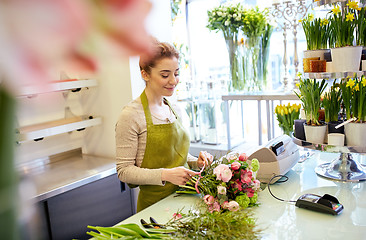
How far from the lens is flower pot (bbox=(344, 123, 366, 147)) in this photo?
5.71 ft

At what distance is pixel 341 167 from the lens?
1.96 meters

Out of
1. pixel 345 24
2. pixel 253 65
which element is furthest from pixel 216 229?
pixel 253 65

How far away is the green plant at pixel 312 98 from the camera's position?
1.91m

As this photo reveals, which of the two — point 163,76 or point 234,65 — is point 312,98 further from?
point 234,65

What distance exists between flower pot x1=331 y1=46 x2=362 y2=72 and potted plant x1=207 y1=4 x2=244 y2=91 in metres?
1.76

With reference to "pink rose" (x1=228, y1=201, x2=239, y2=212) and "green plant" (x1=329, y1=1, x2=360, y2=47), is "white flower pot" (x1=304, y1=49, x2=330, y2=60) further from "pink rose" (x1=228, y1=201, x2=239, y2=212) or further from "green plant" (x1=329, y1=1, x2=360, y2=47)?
"pink rose" (x1=228, y1=201, x2=239, y2=212)

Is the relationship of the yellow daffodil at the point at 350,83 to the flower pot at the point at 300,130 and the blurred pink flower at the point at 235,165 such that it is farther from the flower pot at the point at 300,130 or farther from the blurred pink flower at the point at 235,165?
the blurred pink flower at the point at 235,165

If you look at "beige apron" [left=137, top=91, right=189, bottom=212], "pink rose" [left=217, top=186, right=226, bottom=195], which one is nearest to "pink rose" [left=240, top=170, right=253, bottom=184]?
"pink rose" [left=217, top=186, right=226, bottom=195]

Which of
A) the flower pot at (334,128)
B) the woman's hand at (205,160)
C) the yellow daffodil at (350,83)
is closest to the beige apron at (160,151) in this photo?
the woman's hand at (205,160)

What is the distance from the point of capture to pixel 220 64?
14.4 ft

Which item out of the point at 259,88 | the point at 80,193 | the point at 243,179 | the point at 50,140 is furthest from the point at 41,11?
the point at 259,88

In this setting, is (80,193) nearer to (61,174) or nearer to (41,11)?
(61,174)

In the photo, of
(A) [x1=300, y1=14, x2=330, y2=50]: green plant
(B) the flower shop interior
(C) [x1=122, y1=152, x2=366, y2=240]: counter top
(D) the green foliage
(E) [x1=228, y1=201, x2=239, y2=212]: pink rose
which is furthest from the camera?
(A) [x1=300, y1=14, x2=330, y2=50]: green plant

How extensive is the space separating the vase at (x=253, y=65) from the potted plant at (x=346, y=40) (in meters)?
1.66
